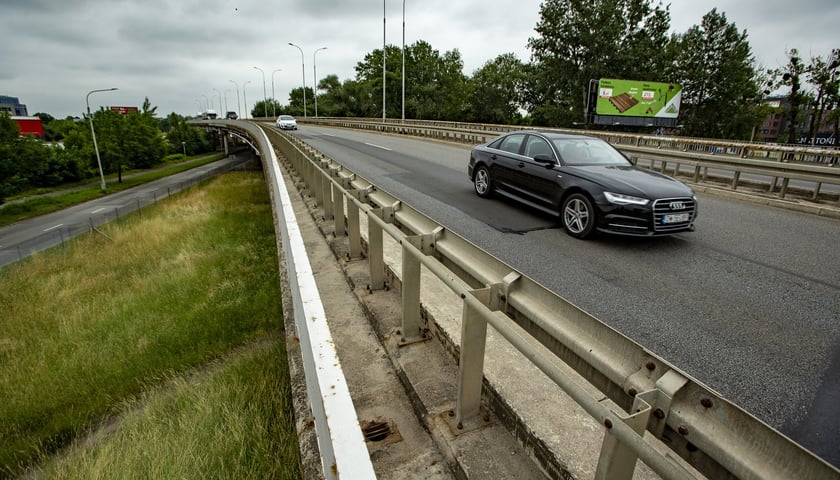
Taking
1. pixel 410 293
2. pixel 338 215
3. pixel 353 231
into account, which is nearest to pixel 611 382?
pixel 410 293

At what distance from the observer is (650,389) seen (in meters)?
1.45

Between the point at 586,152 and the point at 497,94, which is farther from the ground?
the point at 497,94

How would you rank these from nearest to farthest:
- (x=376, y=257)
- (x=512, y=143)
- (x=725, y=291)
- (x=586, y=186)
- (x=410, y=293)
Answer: (x=410, y=293), (x=376, y=257), (x=725, y=291), (x=586, y=186), (x=512, y=143)

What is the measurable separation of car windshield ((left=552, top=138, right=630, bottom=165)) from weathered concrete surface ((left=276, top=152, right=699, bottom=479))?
4.53 meters

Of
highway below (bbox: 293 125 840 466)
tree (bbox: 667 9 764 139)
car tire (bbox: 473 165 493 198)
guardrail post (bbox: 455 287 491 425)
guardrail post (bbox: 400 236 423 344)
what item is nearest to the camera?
guardrail post (bbox: 455 287 491 425)

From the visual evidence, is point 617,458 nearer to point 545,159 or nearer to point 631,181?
point 631,181

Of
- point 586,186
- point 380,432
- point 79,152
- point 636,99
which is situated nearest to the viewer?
point 380,432

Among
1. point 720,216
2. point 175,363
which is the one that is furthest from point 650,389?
point 720,216

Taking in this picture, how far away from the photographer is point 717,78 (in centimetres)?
5325

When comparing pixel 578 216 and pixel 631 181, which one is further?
pixel 578 216

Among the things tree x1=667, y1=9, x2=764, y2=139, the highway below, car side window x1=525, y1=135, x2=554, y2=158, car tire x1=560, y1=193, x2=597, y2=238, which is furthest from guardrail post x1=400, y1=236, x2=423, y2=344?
tree x1=667, y1=9, x2=764, y2=139

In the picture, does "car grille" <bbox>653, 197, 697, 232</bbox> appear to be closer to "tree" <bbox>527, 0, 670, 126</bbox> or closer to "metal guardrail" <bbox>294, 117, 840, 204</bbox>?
"metal guardrail" <bbox>294, 117, 840, 204</bbox>

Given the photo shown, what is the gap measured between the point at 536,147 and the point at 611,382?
267 inches

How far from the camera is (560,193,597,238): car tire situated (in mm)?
6309
